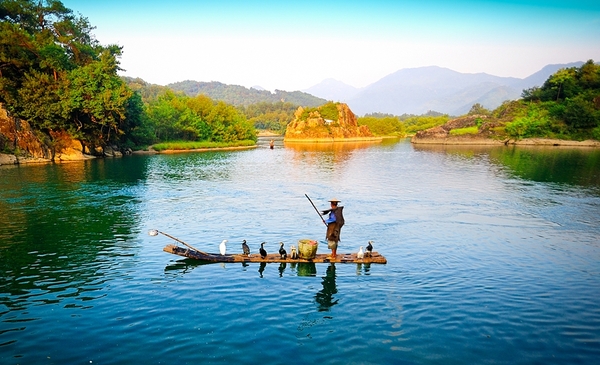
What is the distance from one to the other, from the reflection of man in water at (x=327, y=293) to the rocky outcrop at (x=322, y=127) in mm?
148104

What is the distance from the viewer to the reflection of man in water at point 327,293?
13586mm

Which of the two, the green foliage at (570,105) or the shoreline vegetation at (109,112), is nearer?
the shoreline vegetation at (109,112)

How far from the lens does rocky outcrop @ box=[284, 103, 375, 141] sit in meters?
165

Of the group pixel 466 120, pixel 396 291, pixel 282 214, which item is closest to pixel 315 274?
pixel 396 291

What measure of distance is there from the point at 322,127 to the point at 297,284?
154503 millimetres

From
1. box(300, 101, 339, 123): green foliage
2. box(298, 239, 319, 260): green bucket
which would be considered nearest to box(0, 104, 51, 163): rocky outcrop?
box(298, 239, 319, 260): green bucket

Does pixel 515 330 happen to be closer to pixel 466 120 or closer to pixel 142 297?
pixel 142 297

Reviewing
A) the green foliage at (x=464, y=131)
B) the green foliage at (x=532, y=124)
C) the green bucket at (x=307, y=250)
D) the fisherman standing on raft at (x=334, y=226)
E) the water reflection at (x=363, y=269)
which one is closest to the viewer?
the water reflection at (x=363, y=269)

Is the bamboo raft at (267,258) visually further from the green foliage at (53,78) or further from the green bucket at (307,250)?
the green foliage at (53,78)

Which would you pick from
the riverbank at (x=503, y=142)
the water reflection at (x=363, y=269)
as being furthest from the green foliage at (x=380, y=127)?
the water reflection at (x=363, y=269)

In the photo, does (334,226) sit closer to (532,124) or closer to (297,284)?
→ (297,284)

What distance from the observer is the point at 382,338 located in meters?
11.3

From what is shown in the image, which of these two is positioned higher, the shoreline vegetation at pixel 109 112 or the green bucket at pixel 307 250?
the shoreline vegetation at pixel 109 112

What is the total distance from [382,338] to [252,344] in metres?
3.81
